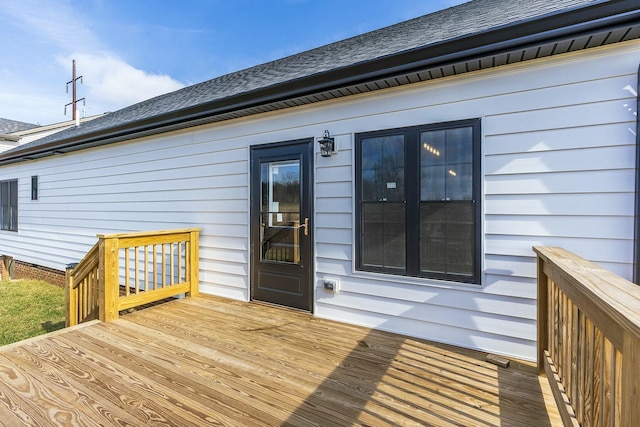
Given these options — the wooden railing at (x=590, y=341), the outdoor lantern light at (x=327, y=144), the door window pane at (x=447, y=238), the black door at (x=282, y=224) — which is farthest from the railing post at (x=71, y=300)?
the wooden railing at (x=590, y=341)

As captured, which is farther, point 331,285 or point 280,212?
point 280,212

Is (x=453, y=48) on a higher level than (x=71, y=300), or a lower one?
higher

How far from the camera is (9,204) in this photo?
8391 mm

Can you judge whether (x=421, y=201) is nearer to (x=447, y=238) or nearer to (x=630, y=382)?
(x=447, y=238)

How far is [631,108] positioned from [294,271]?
3.34 metres

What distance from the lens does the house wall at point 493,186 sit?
7.65 ft

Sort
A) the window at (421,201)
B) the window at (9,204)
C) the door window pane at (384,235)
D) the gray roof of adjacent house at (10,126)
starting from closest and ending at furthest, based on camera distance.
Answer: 1. the window at (421,201)
2. the door window pane at (384,235)
3. the window at (9,204)
4. the gray roof of adjacent house at (10,126)

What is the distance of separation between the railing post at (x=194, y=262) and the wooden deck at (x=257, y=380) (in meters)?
1.20

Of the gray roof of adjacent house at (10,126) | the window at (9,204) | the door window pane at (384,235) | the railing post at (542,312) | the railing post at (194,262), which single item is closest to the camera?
the railing post at (542,312)

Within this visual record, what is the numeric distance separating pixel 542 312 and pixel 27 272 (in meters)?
10.7

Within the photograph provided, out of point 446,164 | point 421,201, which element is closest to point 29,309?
point 421,201

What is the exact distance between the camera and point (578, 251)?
2418mm

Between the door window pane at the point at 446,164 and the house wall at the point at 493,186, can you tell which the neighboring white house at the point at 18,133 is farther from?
the door window pane at the point at 446,164

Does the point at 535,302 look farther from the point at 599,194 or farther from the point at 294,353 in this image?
the point at 294,353
